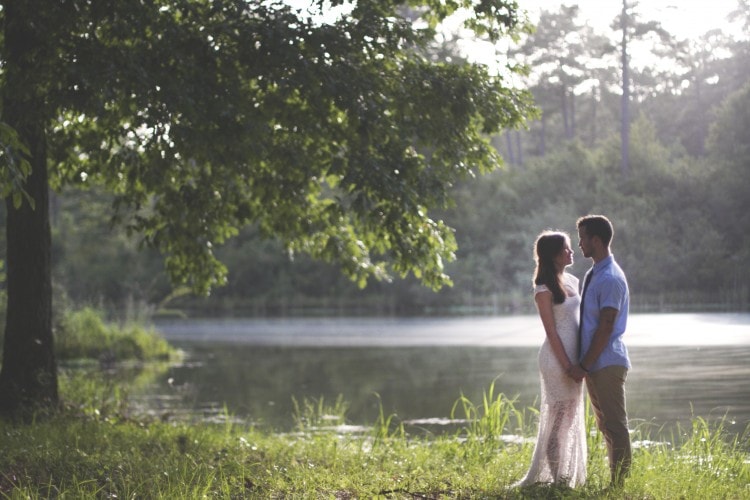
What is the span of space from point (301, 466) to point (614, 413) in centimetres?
258

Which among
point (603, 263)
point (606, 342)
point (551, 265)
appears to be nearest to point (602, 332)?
point (606, 342)

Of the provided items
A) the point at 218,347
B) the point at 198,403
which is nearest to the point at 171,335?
the point at 218,347

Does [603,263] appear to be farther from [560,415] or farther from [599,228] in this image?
[560,415]

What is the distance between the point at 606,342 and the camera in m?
6.80

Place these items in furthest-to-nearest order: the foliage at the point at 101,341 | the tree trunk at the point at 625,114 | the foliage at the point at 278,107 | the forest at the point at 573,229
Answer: the tree trunk at the point at 625,114
the forest at the point at 573,229
the foliage at the point at 101,341
the foliage at the point at 278,107

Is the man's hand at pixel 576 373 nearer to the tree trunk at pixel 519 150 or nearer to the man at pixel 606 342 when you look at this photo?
the man at pixel 606 342

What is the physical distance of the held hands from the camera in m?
6.93

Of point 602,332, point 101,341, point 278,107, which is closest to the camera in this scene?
point 602,332

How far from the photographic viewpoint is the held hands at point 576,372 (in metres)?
6.93

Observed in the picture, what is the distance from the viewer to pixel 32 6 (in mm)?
9742

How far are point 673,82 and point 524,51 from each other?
8.53 metres

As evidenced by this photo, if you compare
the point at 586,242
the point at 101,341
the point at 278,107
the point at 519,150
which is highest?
the point at 519,150

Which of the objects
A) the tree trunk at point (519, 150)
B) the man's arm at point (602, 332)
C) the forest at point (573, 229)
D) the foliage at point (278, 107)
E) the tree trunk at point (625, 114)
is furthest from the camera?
the tree trunk at point (519, 150)

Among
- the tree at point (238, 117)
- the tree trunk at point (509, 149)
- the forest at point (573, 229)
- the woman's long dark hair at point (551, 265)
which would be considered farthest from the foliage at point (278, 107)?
the tree trunk at point (509, 149)
